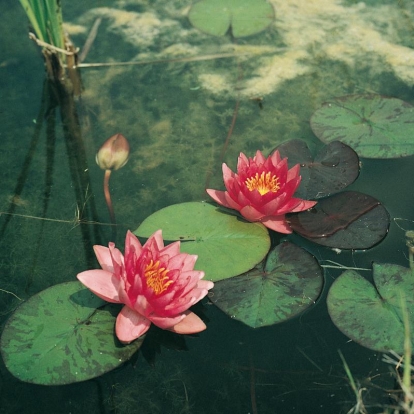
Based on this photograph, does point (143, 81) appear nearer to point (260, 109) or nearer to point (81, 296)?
point (260, 109)

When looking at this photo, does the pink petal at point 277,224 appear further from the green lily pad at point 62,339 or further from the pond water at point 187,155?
the green lily pad at point 62,339

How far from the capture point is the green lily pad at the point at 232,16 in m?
3.77

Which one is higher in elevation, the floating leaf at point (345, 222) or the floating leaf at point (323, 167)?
the floating leaf at point (323, 167)

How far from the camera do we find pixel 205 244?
2500 millimetres

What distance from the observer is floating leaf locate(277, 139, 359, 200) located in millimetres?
2751

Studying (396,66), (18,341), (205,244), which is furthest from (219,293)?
(396,66)

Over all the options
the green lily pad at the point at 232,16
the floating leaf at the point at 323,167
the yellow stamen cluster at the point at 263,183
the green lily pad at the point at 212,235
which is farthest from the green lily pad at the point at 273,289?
the green lily pad at the point at 232,16

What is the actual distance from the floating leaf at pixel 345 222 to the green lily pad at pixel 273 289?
14cm

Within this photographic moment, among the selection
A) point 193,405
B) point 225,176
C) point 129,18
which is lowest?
point 193,405

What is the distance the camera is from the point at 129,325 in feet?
7.12

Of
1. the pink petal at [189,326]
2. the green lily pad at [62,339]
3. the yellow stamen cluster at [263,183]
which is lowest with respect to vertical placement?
the pink petal at [189,326]

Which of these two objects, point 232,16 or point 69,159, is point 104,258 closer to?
point 69,159

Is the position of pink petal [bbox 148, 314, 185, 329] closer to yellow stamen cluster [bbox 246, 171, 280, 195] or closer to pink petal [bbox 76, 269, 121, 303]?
pink petal [bbox 76, 269, 121, 303]

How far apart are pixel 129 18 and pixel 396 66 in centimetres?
178
